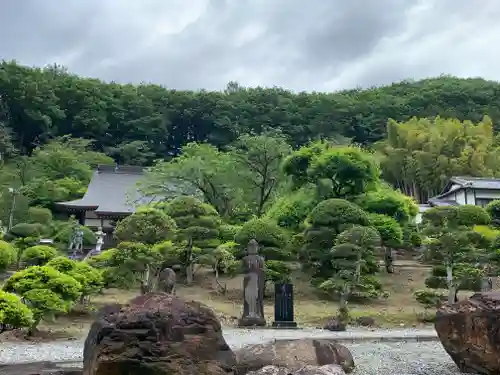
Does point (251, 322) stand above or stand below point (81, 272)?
below

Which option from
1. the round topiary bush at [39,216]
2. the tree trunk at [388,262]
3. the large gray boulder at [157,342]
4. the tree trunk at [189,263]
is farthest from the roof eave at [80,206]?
the large gray boulder at [157,342]

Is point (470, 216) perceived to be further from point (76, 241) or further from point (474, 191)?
point (474, 191)

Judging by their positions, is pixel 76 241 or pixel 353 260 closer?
pixel 353 260

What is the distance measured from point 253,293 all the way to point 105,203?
1821 centimetres

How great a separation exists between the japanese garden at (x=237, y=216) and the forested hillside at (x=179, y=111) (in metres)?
0.20

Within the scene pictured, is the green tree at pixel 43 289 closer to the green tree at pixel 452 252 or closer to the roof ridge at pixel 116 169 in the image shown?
the green tree at pixel 452 252

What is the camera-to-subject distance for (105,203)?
98.0 feet

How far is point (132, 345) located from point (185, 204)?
13545 mm

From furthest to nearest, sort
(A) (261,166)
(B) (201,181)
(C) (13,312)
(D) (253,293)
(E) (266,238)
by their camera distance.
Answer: (A) (261,166) < (B) (201,181) < (E) (266,238) < (D) (253,293) < (C) (13,312)

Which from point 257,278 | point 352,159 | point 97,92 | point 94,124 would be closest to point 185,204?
point 257,278

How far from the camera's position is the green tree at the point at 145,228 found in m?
15.9

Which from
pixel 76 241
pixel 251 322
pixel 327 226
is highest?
pixel 327 226

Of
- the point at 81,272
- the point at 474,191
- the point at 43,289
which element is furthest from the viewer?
the point at 474,191

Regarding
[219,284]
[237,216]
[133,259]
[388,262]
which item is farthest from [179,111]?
[133,259]
